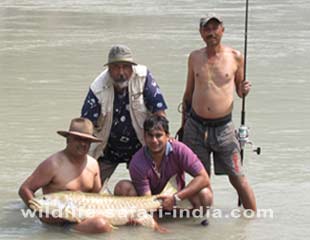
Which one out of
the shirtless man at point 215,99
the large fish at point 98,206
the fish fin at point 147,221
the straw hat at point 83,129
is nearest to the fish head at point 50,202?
the large fish at point 98,206

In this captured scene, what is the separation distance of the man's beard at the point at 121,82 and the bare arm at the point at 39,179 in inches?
31.8

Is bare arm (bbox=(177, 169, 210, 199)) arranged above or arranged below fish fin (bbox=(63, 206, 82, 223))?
above

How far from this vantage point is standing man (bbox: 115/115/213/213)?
6.25 m

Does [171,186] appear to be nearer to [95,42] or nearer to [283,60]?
[283,60]

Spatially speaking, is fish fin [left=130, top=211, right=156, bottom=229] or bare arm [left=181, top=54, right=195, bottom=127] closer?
fish fin [left=130, top=211, right=156, bottom=229]

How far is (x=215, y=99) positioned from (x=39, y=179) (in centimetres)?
152

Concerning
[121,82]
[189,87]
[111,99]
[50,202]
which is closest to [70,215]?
[50,202]

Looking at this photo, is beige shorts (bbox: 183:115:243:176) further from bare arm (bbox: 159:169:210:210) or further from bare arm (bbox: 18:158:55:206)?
bare arm (bbox: 18:158:55:206)

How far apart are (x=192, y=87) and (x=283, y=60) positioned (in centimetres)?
874

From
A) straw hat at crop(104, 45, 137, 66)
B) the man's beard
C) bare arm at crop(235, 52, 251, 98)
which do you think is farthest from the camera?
bare arm at crop(235, 52, 251, 98)

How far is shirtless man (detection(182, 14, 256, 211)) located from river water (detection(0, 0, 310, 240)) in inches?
20.1

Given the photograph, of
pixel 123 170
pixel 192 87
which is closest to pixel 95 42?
pixel 123 170

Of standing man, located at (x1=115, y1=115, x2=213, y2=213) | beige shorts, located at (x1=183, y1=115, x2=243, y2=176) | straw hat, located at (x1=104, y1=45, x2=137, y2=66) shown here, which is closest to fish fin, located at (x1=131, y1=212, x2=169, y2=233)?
standing man, located at (x1=115, y1=115, x2=213, y2=213)

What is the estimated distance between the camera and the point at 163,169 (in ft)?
20.9
